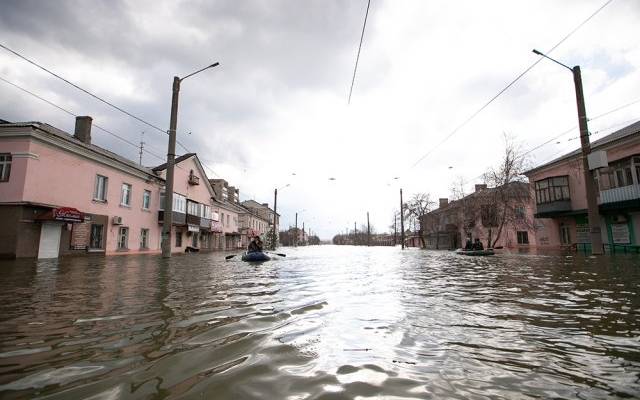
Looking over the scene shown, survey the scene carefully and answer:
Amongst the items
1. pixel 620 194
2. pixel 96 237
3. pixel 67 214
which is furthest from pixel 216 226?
pixel 620 194

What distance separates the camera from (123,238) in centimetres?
2661

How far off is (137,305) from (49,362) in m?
2.62

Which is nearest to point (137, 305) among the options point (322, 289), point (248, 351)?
point (248, 351)

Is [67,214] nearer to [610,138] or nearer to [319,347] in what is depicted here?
[319,347]

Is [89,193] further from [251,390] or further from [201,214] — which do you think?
[251,390]

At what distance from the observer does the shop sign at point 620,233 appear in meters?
25.5

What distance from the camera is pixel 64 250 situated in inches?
793

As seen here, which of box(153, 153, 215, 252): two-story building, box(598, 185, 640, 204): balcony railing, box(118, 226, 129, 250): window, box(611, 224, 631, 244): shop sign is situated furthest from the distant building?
box(118, 226, 129, 250): window

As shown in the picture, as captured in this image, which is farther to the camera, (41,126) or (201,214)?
(201,214)

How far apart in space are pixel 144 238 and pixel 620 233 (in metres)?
37.3

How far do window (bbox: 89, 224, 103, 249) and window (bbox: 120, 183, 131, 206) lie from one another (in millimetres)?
3032

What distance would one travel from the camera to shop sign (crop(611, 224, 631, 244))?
83.7ft

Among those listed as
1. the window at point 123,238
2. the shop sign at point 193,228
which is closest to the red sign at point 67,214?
the window at point 123,238

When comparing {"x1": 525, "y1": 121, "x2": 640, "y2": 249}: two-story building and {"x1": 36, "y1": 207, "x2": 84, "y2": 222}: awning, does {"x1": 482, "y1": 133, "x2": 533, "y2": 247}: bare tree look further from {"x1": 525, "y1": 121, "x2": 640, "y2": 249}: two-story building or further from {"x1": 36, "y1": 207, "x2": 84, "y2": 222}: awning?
{"x1": 36, "y1": 207, "x2": 84, "y2": 222}: awning
